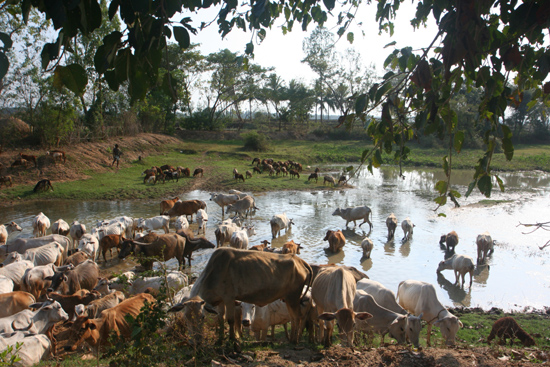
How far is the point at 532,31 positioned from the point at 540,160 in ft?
129

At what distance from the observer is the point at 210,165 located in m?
28.9

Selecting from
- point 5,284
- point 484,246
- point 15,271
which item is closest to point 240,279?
point 5,284

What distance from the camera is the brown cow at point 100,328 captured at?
5.58 meters

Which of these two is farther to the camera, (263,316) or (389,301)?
(389,301)

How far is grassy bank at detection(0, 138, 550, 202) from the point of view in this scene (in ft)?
62.8

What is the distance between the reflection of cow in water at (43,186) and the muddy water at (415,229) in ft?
4.76

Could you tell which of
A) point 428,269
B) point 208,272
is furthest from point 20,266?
point 428,269

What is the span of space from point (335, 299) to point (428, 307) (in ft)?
8.22

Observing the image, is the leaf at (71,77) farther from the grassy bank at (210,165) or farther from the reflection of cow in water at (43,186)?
the reflection of cow in water at (43,186)

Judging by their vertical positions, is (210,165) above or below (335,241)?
above

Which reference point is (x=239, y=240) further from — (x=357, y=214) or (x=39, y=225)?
(x=39, y=225)

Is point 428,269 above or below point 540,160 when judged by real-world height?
below

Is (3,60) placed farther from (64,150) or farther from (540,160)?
(540,160)

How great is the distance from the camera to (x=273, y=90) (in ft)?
196
